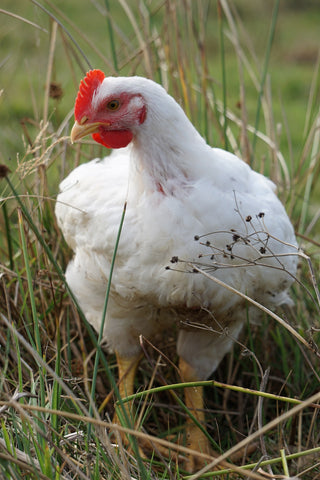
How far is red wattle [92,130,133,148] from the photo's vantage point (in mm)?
1655

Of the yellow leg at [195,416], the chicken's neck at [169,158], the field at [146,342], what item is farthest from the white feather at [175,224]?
the yellow leg at [195,416]

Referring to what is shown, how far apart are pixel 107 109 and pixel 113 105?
20 mm

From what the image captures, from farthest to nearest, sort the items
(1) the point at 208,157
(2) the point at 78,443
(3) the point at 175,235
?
(1) the point at 208,157, (3) the point at 175,235, (2) the point at 78,443

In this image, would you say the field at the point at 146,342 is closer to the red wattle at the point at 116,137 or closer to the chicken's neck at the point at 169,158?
the red wattle at the point at 116,137

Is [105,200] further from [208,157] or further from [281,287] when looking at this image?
[281,287]

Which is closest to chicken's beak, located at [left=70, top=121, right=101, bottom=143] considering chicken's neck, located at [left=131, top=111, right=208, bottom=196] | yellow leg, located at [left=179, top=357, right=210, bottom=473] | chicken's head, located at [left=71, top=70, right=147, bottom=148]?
chicken's head, located at [left=71, top=70, right=147, bottom=148]

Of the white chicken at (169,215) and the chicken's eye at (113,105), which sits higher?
the chicken's eye at (113,105)

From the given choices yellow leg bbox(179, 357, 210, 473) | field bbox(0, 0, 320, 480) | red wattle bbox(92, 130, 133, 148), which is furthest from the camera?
yellow leg bbox(179, 357, 210, 473)

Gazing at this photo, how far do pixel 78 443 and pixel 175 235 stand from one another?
56 centimetres

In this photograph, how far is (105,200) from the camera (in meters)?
1.80

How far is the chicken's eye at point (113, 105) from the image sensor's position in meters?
1.62

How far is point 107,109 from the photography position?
163 cm

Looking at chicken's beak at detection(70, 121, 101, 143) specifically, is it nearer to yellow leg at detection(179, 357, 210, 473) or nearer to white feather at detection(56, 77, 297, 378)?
white feather at detection(56, 77, 297, 378)

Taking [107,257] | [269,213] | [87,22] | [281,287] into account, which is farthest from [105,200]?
[87,22]
